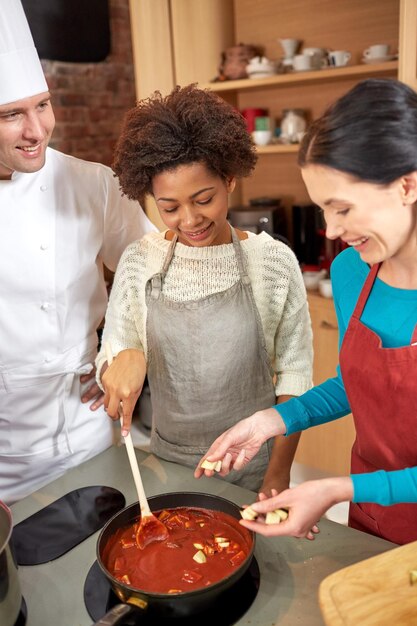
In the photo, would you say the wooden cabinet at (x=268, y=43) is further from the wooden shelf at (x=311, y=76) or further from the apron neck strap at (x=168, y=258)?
the apron neck strap at (x=168, y=258)

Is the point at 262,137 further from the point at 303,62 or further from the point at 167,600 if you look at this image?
the point at 167,600

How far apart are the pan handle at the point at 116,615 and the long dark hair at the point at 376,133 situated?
704mm

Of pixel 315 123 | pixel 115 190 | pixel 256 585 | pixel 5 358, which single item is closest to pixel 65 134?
pixel 115 190

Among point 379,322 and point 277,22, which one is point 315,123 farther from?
point 277,22

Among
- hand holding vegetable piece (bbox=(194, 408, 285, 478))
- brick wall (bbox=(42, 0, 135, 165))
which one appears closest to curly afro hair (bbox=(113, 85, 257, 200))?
hand holding vegetable piece (bbox=(194, 408, 285, 478))

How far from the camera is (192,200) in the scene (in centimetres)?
129

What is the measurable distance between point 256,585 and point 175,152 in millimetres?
850

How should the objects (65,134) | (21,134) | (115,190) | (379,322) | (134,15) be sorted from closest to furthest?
(379,322) < (21,134) < (115,190) < (134,15) < (65,134)

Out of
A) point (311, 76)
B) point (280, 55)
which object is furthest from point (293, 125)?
point (280, 55)

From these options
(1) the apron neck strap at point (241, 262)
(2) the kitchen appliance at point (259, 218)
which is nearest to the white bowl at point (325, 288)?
(2) the kitchen appliance at point (259, 218)

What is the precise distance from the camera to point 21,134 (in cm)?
141

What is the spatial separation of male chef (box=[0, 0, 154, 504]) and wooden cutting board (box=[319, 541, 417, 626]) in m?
0.96

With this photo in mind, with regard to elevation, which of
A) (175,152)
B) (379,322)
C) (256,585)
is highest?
(175,152)

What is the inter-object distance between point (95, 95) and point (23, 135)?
2657 mm
